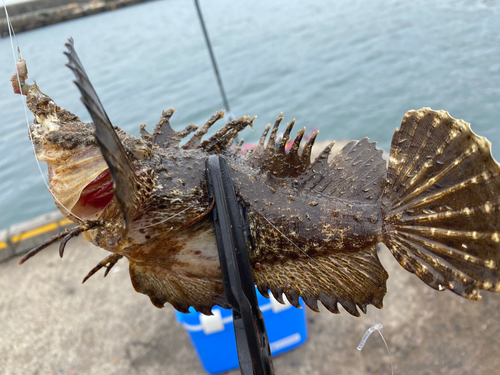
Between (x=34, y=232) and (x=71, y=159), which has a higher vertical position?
(x=71, y=159)

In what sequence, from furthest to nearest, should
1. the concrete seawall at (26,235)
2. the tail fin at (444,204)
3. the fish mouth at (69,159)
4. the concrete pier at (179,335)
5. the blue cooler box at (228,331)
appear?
the concrete seawall at (26,235)
the concrete pier at (179,335)
the blue cooler box at (228,331)
the fish mouth at (69,159)
the tail fin at (444,204)

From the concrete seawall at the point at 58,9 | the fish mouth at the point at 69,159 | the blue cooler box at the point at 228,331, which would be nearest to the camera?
the fish mouth at the point at 69,159

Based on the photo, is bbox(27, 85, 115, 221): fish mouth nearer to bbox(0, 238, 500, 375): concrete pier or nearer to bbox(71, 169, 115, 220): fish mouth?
bbox(71, 169, 115, 220): fish mouth

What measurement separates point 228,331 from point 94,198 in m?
2.30

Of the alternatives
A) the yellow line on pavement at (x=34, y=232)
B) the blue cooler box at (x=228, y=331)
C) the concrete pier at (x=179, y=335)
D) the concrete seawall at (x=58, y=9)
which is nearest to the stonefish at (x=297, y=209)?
the blue cooler box at (x=228, y=331)

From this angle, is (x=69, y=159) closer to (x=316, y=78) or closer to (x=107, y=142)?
(x=107, y=142)

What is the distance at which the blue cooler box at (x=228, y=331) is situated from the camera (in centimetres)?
314

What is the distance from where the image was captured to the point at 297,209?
4.56 ft

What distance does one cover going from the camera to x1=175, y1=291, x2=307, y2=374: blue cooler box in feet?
10.3

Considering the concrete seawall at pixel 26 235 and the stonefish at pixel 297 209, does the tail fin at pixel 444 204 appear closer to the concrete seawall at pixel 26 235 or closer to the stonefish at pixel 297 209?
the stonefish at pixel 297 209

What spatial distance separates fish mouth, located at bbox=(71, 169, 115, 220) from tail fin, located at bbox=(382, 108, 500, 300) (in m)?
1.03

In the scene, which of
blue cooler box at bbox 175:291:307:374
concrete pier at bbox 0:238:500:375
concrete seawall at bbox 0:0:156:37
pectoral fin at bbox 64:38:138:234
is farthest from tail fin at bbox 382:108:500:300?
concrete seawall at bbox 0:0:156:37

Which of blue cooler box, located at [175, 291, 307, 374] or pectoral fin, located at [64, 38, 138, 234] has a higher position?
pectoral fin, located at [64, 38, 138, 234]

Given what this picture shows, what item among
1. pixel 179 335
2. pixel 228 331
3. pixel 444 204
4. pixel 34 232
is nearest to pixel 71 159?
pixel 444 204
